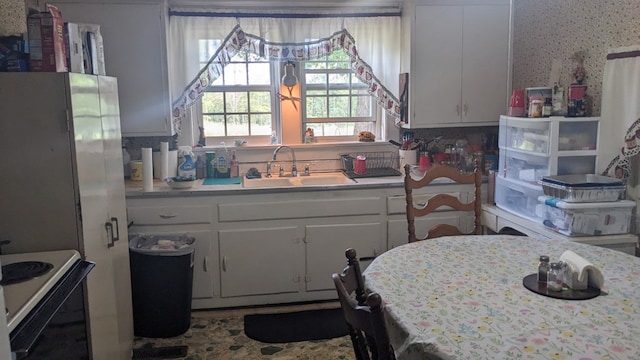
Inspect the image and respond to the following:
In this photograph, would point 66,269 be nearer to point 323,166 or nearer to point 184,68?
point 184,68

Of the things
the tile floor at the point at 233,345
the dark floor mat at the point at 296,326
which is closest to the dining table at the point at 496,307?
the tile floor at the point at 233,345

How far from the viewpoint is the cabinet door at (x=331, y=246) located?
11.5ft

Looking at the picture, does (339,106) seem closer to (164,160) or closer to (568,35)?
(164,160)

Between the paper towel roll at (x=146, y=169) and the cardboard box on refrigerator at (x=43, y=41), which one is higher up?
the cardboard box on refrigerator at (x=43, y=41)

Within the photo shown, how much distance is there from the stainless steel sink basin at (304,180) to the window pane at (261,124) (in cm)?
40

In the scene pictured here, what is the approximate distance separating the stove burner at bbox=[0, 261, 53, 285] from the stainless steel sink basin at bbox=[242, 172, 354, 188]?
181 cm

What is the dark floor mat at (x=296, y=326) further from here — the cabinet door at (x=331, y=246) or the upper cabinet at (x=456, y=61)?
the upper cabinet at (x=456, y=61)

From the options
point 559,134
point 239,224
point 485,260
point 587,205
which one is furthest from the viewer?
point 239,224

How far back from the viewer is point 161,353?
2949mm

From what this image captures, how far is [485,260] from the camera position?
213 cm

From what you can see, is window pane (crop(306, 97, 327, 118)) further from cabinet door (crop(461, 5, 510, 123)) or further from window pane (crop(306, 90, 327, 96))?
cabinet door (crop(461, 5, 510, 123))

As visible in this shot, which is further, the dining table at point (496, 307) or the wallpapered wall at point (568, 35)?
the wallpapered wall at point (568, 35)

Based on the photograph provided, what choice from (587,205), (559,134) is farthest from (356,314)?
(559,134)

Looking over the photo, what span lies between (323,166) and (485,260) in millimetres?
2080
